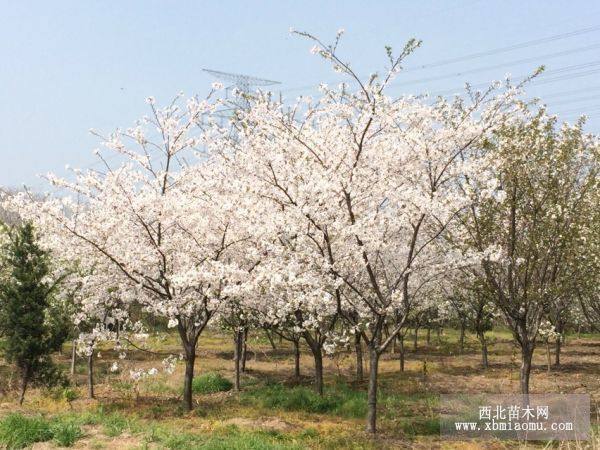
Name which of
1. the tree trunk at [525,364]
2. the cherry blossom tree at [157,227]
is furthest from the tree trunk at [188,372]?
the tree trunk at [525,364]

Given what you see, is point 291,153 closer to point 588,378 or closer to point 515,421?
point 515,421

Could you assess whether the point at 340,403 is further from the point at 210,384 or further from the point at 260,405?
the point at 210,384

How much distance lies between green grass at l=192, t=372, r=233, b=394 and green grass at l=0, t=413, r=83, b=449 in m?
9.85

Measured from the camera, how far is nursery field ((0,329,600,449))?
1220cm

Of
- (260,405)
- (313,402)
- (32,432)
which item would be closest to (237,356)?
(260,405)

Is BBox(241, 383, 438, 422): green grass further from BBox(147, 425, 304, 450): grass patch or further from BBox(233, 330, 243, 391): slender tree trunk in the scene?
BBox(147, 425, 304, 450): grass patch

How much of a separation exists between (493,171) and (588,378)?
694 inches

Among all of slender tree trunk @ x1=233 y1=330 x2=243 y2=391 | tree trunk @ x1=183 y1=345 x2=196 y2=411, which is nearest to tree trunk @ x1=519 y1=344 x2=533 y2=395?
tree trunk @ x1=183 y1=345 x2=196 y2=411

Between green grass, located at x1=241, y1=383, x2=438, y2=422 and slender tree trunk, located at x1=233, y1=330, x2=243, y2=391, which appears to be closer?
green grass, located at x1=241, y1=383, x2=438, y2=422

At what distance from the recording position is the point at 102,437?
1249cm

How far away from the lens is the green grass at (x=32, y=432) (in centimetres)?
1141

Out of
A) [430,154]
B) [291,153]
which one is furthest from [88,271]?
[430,154]

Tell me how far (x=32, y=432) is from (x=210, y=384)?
1134 centimetres

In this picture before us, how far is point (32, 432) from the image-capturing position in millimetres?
11898
